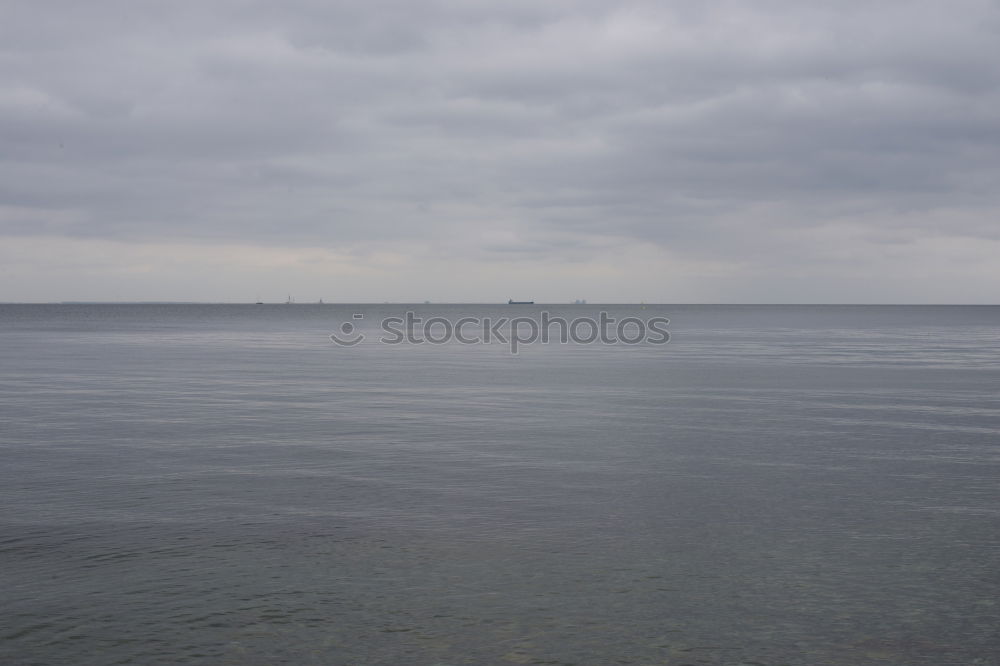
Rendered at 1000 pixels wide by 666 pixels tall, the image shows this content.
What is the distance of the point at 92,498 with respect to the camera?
16.7m

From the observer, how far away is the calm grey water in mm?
10258

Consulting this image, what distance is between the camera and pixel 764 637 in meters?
10.4

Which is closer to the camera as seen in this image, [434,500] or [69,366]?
[434,500]

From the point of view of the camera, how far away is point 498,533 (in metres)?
14.4

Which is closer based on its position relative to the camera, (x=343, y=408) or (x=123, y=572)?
(x=123, y=572)

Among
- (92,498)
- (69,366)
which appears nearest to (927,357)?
(69,366)

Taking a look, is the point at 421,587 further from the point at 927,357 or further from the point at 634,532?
the point at 927,357

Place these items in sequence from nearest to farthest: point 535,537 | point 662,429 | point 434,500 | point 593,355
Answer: point 535,537
point 434,500
point 662,429
point 593,355

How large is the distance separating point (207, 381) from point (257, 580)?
31.1 m

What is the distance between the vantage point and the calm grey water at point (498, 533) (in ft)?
33.7

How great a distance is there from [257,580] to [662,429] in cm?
1655

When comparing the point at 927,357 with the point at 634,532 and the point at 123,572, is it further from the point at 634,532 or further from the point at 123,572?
the point at 123,572

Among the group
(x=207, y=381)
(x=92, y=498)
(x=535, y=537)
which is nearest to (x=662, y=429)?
(x=535, y=537)

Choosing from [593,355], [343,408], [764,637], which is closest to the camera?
[764,637]
